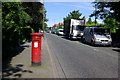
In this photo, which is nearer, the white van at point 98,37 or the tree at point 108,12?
the white van at point 98,37

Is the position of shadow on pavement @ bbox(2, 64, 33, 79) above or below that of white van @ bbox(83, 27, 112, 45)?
below

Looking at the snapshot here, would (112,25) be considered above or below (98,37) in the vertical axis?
above

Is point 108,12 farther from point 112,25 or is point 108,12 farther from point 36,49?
point 36,49

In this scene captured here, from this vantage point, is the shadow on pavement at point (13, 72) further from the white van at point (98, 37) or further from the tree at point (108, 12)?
the tree at point (108, 12)

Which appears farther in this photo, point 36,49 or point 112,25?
point 112,25

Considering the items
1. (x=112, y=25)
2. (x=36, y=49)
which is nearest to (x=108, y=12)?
(x=112, y=25)

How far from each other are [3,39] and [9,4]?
2.18m

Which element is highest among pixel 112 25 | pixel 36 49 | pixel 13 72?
pixel 112 25

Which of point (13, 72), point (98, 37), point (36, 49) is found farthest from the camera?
point (98, 37)

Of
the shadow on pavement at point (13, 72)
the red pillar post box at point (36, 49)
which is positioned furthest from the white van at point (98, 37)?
the shadow on pavement at point (13, 72)

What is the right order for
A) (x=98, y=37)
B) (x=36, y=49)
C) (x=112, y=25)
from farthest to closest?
1. (x=112, y=25)
2. (x=98, y=37)
3. (x=36, y=49)

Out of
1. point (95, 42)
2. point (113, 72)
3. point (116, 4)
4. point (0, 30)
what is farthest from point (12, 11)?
point (116, 4)

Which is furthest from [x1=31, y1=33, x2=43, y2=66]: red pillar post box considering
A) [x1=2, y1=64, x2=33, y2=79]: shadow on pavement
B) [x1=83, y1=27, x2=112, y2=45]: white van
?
[x1=83, y1=27, x2=112, y2=45]: white van

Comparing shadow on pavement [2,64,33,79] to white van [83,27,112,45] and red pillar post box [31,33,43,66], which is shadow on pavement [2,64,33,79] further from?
white van [83,27,112,45]
